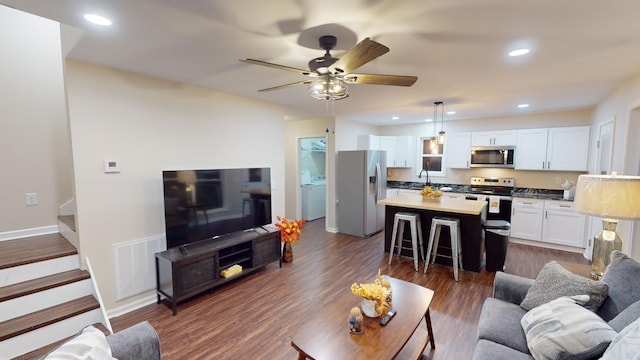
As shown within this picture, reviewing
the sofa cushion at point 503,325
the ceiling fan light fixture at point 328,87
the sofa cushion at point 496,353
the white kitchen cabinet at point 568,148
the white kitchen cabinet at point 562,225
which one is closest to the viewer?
the sofa cushion at point 496,353

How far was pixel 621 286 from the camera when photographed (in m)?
1.58

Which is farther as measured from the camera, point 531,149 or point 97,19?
point 531,149

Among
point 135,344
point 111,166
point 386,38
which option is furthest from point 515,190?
point 111,166

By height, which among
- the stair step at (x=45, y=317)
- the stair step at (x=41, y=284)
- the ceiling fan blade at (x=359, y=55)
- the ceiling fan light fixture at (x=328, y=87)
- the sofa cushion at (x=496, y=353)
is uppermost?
the ceiling fan blade at (x=359, y=55)

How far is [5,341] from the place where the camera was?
6.40ft

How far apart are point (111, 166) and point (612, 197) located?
13.7ft

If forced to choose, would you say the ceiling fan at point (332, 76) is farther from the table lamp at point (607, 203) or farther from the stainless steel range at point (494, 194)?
the stainless steel range at point (494, 194)

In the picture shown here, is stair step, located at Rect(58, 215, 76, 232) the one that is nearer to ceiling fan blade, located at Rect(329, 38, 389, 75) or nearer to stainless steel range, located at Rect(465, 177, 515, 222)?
ceiling fan blade, located at Rect(329, 38, 389, 75)

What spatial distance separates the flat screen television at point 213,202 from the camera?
2947mm

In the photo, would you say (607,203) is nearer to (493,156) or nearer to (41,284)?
(493,156)

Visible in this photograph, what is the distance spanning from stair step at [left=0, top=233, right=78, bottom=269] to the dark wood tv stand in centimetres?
85

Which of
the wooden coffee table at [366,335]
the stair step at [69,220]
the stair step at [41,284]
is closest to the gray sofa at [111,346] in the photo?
the wooden coffee table at [366,335]

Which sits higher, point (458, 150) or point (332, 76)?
point (332, 76)

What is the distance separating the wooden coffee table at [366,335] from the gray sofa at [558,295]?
0.43 metres
